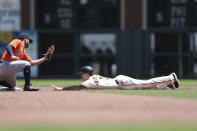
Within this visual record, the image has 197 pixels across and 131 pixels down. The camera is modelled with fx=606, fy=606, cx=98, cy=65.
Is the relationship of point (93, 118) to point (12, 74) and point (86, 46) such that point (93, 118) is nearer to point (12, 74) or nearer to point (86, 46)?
point (12, 74)

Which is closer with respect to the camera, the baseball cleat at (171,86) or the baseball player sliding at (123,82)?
the baseball player sliding at (123,82)

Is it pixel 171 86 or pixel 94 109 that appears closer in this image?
pixel 94 109

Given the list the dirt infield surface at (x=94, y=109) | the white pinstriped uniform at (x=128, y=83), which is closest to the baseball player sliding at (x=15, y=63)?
the white pinstriped uniform at (x=128, y=83)

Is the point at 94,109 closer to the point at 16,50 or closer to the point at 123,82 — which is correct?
the point at 123,82

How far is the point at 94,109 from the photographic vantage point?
976 centimetres

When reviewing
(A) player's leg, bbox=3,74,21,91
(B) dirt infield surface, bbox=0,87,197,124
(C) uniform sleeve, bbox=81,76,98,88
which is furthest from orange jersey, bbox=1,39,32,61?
(B) dirt infield surface, bbox=0,87,197,124

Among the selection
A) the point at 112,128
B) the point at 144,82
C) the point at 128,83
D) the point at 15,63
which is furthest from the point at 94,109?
the point at 15,63

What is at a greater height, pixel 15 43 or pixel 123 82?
pixel 15 43

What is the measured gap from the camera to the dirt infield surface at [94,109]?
8344 mm

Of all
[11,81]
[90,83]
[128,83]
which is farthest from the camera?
[11,81]

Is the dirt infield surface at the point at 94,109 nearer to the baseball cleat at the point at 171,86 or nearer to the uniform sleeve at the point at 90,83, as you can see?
→ the uniform sleeve at the point at 90,83

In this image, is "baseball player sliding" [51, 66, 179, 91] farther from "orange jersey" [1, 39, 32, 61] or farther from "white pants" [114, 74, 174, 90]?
"orange jersey" [1, 39, 32, 61]

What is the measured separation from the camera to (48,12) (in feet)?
90.6

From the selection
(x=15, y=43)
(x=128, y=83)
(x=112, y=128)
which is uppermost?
(x=15, y=43)
